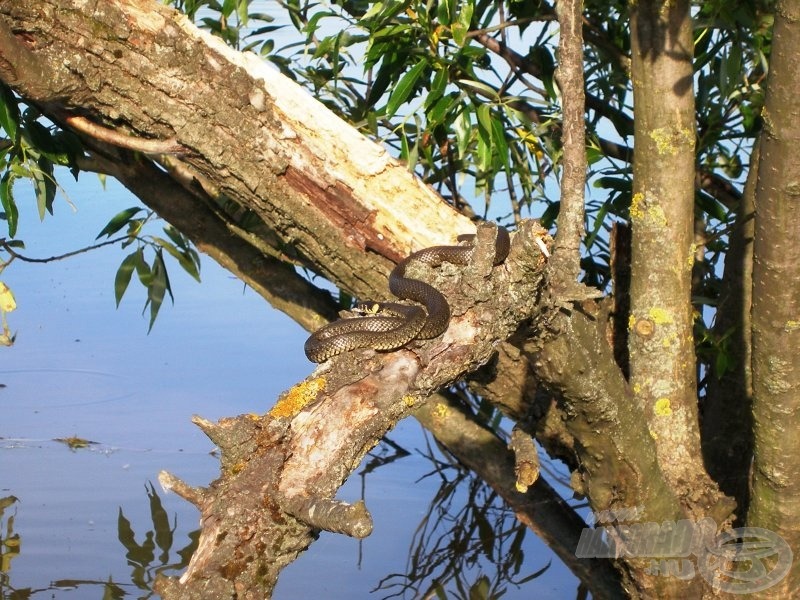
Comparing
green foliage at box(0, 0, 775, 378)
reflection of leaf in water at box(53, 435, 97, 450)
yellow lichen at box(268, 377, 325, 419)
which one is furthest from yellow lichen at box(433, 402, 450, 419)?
reflection of leaf in water at box(53, 435, 97, 450)

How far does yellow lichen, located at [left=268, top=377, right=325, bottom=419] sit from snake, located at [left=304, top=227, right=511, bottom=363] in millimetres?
262

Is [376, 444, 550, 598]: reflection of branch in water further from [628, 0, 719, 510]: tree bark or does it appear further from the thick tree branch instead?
the thick tree branch

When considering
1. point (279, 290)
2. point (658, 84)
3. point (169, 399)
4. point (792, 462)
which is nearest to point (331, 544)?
point (279, 290)

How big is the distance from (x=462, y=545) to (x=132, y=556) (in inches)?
76.3

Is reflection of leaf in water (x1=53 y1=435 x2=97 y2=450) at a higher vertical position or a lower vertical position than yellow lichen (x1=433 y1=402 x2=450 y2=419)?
higher

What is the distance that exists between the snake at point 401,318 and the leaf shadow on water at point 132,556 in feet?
8.03

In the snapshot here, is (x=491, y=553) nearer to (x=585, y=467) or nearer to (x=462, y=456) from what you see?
(x=462, y=456)

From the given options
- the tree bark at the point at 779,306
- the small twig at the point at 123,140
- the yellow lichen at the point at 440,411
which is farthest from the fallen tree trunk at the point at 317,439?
the yellow lichen at the point at 440,411

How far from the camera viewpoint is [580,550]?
196 inches

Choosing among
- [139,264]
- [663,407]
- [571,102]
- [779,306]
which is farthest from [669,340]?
[139,264]

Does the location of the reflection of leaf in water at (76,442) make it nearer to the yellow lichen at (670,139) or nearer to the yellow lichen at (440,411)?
the yellow lichen at (440,411)

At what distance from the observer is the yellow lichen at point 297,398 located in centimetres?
265

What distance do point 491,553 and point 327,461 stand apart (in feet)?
12.6

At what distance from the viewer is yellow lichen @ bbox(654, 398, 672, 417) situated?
453cm
